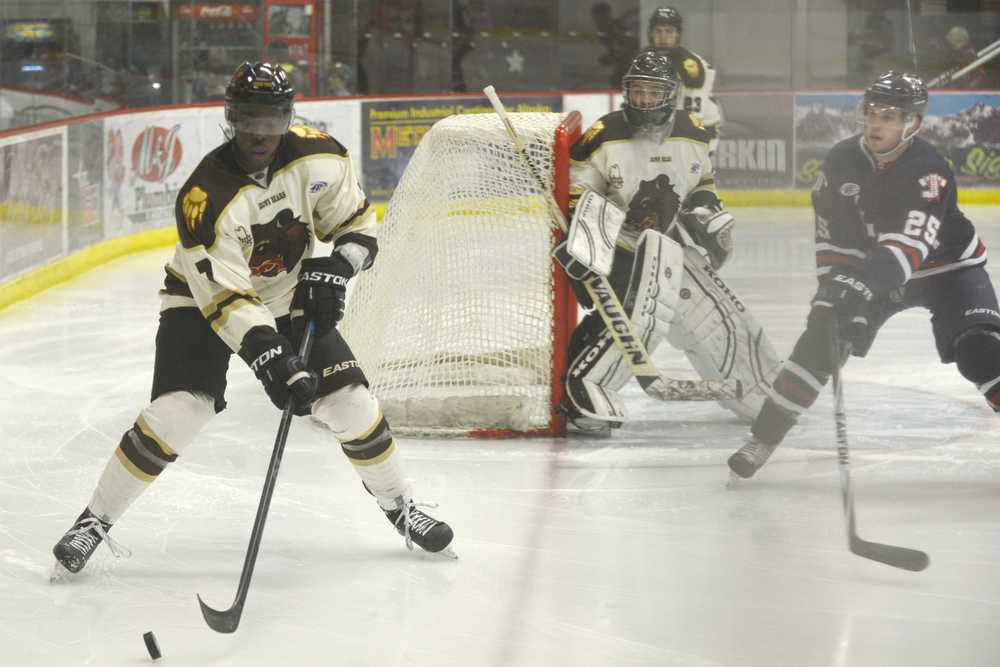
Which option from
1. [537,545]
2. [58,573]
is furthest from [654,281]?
[58,573]

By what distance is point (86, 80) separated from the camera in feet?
25.2

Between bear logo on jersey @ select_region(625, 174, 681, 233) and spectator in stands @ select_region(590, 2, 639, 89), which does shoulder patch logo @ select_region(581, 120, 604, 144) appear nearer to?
bear logo on jersey @ select_region(625, 174, 681, 233)

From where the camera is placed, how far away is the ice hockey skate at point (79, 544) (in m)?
2.76

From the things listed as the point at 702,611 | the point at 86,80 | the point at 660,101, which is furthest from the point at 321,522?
the point at 86,80

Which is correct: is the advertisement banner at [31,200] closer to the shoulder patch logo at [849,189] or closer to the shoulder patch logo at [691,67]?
the shoulder patch logo at [691,67]

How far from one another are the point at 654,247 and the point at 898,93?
96 cm

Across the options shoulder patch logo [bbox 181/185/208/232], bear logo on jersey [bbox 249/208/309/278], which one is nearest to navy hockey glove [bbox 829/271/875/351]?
bear logo on jersey [bbox 249/208/309/278]

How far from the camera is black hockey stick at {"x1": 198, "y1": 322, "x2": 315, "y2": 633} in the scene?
8.02ft

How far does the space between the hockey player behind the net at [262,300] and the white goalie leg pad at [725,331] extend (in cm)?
148

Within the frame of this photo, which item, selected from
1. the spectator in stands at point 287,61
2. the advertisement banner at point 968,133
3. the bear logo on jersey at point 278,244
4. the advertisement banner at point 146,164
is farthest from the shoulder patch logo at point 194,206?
the advertisement banner at point 968,133

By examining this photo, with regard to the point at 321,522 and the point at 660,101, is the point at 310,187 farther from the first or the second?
the point at 660,101

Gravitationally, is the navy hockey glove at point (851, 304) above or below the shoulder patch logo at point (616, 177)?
below

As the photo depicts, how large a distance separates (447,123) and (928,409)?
1.77 m

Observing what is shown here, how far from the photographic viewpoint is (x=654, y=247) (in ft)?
13.0
